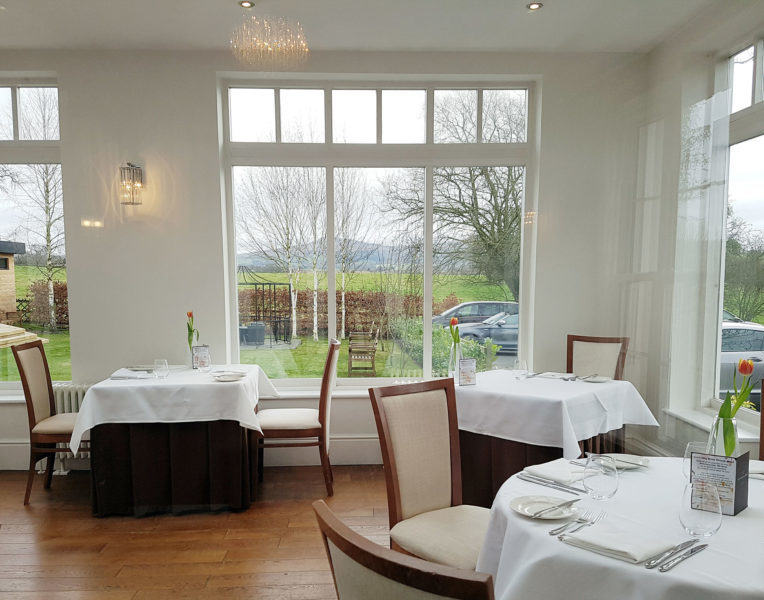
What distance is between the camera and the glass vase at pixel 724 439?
1578 mm

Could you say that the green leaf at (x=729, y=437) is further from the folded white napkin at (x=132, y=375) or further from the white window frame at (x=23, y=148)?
the white window frame at (x=23, y=148)

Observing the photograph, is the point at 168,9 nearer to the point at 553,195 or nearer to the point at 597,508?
the point at 553,195

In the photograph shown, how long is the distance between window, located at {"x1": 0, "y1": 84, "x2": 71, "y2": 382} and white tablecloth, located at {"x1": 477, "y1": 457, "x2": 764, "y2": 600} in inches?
159

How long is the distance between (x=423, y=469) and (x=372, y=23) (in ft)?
9.52

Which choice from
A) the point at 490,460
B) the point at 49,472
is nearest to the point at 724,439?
the point at 490,460

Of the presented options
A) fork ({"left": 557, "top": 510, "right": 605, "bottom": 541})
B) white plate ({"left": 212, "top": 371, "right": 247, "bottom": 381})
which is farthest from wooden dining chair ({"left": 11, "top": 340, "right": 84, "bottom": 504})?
fork ({"left": 557, "top": 510, "right": 605, "bottom": 541})

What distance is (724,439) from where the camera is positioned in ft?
5.21

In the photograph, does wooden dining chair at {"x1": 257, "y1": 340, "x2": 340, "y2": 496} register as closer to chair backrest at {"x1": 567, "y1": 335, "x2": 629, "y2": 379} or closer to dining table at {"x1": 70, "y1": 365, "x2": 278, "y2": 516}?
dining table at {"x1": 70, "y1": 365, "x2": 278, "y2": 516}

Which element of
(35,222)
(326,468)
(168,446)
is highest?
(35,222)

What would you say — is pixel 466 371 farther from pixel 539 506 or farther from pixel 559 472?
pixel 539 506

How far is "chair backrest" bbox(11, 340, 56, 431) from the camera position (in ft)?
11.3

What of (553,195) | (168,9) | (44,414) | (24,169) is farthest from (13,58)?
(553,195)

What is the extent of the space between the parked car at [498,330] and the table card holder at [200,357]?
2031 millimetres

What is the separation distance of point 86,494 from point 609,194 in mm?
4422
